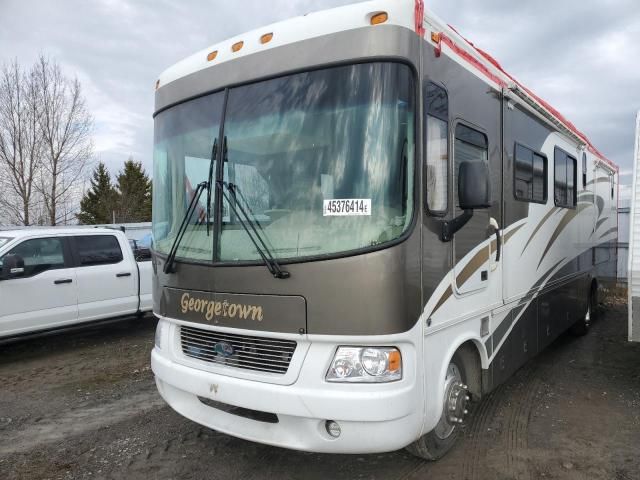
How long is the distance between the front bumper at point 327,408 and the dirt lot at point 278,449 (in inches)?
27.4

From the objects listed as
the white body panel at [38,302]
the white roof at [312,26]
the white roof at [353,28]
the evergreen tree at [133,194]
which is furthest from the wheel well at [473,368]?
the evergreen tree at [133,194]

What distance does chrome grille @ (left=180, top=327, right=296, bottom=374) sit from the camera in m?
3.16

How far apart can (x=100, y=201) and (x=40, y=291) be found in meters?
32.9

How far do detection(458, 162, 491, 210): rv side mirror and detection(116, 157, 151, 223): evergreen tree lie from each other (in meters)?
33.4

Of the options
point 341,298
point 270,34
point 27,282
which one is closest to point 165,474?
point 341,298

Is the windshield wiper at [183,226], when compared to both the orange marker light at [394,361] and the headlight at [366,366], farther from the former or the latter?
the orange marker light at [394,361]

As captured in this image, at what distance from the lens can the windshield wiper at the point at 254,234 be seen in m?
3.12

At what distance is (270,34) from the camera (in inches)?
136

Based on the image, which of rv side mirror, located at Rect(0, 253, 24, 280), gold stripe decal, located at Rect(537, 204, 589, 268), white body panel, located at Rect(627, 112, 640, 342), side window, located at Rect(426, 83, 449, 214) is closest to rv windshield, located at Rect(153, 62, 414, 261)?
side window, located at Rect(426, 83, 449, 214)

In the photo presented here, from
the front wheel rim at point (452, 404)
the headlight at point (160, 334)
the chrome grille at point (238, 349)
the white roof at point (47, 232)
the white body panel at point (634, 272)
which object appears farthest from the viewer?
the white roof at point (47, 232)

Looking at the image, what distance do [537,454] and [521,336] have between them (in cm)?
125

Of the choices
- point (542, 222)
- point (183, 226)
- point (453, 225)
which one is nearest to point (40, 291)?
point (183, 226)

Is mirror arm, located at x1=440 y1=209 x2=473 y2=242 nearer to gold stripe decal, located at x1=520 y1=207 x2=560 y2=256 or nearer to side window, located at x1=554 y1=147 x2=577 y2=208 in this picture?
gold stripe decal, located at x1=520 y1=207 x2=560 y2=256

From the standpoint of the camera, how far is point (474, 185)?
10.6ft
